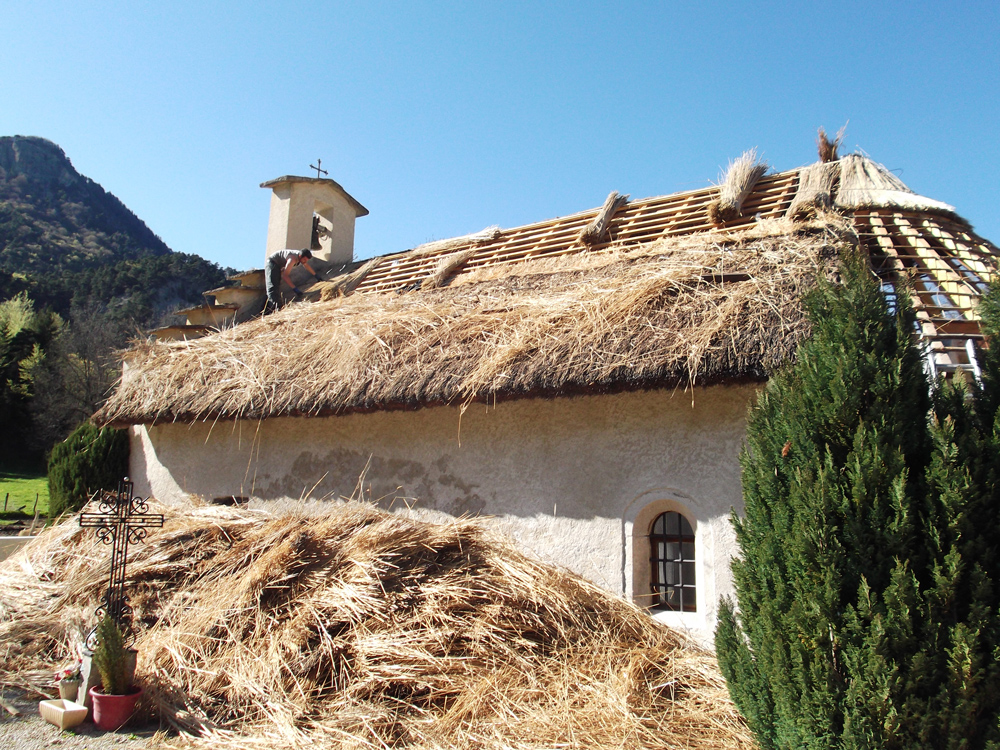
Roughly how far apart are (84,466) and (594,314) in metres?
7.91

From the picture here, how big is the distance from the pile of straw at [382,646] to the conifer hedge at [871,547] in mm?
1005

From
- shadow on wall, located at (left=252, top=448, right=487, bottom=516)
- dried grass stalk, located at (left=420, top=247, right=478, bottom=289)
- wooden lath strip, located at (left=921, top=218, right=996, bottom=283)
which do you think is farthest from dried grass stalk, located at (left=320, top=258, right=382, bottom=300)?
wooden lath strip, located at (left=921, top=218, right=996, bottom=283)

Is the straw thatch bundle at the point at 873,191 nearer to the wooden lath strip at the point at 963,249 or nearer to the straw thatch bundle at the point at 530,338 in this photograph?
the wooden lath strip at the point at 963,249

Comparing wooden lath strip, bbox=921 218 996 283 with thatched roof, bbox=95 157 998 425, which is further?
wooden lath strip, bbox=921 218 996 283

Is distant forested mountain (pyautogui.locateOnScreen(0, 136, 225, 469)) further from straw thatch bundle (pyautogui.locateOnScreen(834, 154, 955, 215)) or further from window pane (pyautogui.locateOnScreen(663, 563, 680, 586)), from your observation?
straw thatch bundle (pyautogui.locateOnScreen(834, 154, 955, 215))

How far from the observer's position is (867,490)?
3260mm

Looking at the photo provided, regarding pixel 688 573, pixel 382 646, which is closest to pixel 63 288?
pixel 382 646

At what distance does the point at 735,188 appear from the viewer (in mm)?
8234

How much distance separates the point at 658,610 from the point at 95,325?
1453 inches

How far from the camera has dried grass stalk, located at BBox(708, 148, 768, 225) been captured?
26.7ft

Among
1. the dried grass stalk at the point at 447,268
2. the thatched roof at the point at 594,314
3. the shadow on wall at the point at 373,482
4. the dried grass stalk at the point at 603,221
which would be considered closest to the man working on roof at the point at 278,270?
the thatched roof at the point at 594,314

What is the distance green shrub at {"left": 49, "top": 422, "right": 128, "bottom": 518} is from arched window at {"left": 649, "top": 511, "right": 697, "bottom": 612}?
7705mm

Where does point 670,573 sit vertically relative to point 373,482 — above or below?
below

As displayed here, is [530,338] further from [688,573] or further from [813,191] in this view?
[813,191]
